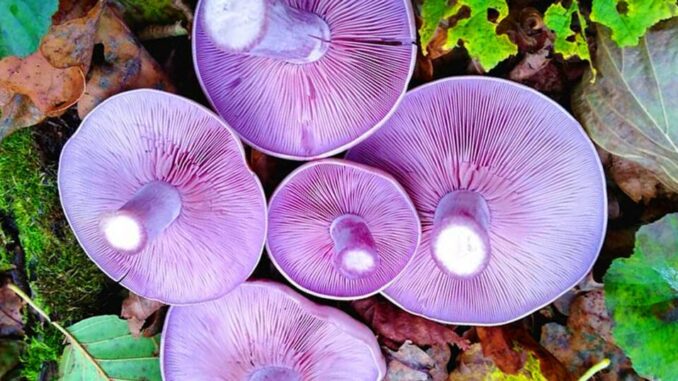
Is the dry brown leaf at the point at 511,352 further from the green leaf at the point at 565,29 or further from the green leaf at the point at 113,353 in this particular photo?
the green leaf at the point at 113,353

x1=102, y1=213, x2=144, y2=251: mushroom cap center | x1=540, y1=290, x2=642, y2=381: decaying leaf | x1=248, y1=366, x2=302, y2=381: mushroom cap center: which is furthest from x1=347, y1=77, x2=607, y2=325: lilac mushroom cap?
x1=102, y1=213, x2=144, y2=251: mushroom cap center

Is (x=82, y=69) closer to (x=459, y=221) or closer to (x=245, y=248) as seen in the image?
(x=245, y=248)

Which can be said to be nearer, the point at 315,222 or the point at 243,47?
the point at 243,47

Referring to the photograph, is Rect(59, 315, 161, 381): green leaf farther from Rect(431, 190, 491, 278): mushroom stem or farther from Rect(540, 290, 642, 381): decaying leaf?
Rect(540, 290, 642, 381): decaying leaf

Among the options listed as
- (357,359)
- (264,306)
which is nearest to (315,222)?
(264,306)

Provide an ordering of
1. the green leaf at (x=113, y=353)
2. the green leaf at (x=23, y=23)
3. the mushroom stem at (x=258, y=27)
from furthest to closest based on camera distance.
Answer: the green leaf at (x=113, y=353)
the green leaf at (x=23, y=23)
the mushroom stem at (x=258, y=27)

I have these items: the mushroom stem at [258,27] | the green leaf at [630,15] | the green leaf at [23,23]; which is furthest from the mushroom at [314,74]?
the green leaf at [630,15]

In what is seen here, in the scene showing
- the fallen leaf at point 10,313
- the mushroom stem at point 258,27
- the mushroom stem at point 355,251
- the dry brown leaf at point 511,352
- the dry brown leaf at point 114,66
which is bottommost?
the fallen leaf at point 10,313
